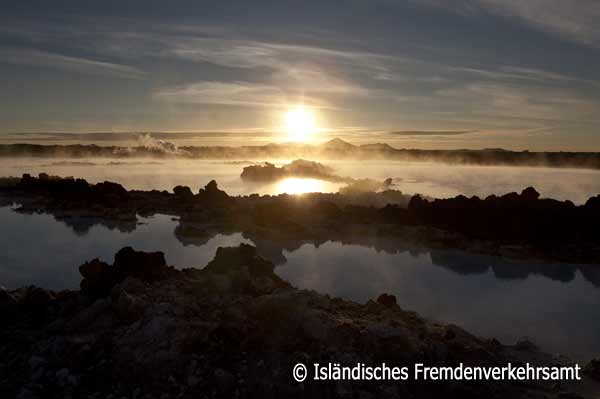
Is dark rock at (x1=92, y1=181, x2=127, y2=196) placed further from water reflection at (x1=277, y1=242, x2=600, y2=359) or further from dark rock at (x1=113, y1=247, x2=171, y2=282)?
dark rock at (x1=113, y1=247, x2=171, y2=282)

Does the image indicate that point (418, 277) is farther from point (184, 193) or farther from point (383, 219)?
point (184, 193)

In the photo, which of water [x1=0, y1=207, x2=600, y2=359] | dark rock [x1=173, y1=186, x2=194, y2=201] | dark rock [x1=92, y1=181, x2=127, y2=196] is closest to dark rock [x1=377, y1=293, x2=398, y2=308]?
water [x1=0, y1=207, x2=600, y2=359]

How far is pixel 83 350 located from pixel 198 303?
3.68 metres

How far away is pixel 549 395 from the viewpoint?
12031 mm

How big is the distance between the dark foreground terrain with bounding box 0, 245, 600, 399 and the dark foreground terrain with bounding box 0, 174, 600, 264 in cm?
2057

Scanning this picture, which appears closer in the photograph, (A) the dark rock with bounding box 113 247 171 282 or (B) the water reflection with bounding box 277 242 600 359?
(A) the dark rock with bounding box 113 247 171 282

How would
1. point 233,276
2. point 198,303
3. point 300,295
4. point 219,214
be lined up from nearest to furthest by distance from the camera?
point 300,295 < point 198,303 < point 233,276 < point 219,214

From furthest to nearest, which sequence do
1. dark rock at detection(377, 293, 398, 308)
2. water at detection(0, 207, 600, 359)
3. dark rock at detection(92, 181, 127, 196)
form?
dark rock at detection(92, 181, 127, 196), water at detection(0, 207, 600, 359), dark rock at detection(377, 293, 398, 308)

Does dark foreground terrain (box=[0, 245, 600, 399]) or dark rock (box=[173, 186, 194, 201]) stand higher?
dark rock (box=[173, 186, 194, 201])

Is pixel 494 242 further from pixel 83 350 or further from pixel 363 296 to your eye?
pixel 83 350

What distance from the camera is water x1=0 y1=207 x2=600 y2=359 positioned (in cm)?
2017

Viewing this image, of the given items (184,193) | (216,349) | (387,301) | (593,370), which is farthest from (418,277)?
(184,193)

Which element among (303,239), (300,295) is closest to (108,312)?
(300,295)

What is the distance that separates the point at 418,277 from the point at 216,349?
61.0 feet
